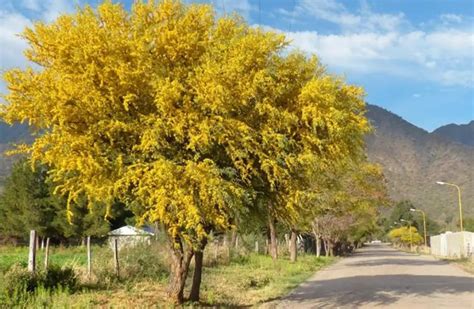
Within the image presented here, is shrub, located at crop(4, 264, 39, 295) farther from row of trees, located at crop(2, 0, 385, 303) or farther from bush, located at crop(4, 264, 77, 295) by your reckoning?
row of trees, located at crop(2, 0, 385, 303)

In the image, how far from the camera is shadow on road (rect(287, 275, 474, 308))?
18.1 m

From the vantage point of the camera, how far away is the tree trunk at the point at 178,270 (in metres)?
15.7

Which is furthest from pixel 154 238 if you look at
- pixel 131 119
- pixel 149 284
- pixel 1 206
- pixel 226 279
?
pixel 1 206

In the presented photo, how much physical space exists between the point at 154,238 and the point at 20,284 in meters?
10.7

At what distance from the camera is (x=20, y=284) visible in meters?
15.2

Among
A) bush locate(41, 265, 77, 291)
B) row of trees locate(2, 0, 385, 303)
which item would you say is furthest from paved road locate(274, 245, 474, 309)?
bush locate(41, 265, 77, 291)

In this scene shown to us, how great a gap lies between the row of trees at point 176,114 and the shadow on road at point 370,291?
4209 millimetres

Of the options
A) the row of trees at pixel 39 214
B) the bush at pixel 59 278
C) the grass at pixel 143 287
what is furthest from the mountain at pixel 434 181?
the bush at pixel 59 278

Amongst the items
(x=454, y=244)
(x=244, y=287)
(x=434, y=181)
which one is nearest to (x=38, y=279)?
(x=244, y=287)

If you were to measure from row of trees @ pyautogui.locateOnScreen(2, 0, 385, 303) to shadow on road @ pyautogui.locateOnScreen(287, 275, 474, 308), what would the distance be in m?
4.21

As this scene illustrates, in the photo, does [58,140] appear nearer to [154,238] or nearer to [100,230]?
[154,238]

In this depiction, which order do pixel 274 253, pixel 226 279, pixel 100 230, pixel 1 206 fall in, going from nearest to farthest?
pixel 226 279 < pixel 274 253 < pixel 100 230 < pixel 1 206

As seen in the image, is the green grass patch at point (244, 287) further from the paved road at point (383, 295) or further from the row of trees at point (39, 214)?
the row of trees at point (39, 214)

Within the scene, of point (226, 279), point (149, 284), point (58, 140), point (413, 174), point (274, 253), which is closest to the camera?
point (58, 140)
